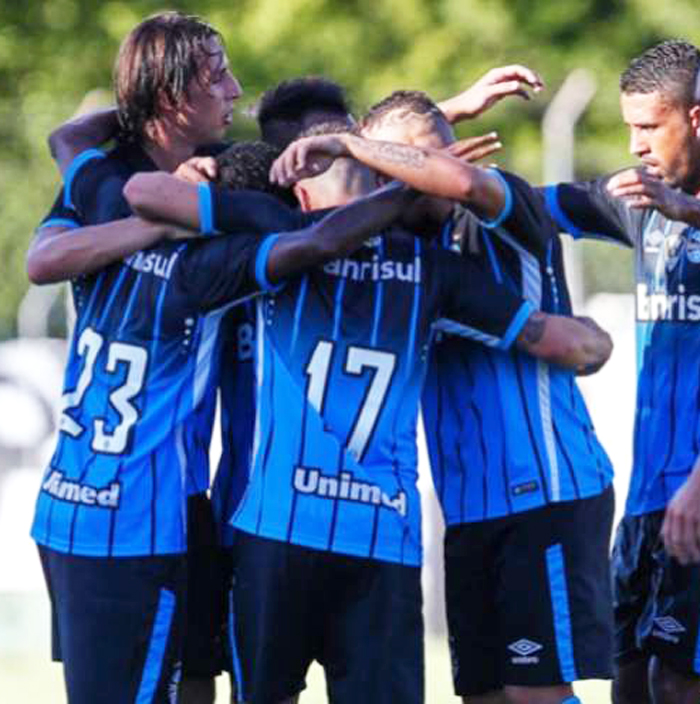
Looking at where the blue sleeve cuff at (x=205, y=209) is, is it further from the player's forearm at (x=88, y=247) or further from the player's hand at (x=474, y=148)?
the player's hand at (x=474, y=148)

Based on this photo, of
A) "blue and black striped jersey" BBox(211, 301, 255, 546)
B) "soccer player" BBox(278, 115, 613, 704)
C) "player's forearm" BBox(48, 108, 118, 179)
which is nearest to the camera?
"soccer player" BBox(278, 115, 613, 704)

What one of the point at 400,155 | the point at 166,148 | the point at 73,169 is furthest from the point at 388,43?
the point at 400,155

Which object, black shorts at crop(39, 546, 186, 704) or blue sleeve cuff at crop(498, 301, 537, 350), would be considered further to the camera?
blue sleeve cuff at crop(498, 301, 537, 350)

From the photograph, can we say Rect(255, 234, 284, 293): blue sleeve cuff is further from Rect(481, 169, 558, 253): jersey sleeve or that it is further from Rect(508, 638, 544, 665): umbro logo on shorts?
Rect(508, 638, 544, 665): umbro logo on shorts

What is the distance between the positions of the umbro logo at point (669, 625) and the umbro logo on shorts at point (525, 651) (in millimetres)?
742

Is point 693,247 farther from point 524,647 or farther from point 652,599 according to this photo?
point 524,647

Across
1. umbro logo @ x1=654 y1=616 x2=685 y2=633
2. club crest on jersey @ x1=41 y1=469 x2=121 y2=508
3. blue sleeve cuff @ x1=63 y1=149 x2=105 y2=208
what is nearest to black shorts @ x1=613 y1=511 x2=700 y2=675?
umbro logo @ x1=654 y1=616 x2=685 y2=633

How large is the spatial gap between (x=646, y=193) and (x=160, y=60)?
4.91ft

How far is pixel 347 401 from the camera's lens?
603cm

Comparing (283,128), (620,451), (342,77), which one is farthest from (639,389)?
(342,77)

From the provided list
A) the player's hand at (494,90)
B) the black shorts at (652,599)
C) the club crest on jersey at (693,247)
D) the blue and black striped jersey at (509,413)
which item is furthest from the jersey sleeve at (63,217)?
the black shorts at (652,599)

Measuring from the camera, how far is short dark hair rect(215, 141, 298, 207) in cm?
631

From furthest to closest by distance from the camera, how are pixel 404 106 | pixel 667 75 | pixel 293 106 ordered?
pixel 293 106 < pixel 667 75 < pixel 404 106

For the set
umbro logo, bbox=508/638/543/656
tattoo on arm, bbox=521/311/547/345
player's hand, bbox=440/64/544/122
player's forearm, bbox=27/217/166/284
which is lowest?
umbro logo, bbox=508/638/543/656
